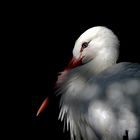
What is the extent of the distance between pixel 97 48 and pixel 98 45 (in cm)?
2

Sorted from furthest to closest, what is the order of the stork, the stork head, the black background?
the black background < the stork head < the stork

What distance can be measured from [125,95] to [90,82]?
0.27m

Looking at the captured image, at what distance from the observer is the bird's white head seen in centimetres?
294

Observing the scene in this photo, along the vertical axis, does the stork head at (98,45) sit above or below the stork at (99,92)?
above

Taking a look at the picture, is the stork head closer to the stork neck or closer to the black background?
the stork neck

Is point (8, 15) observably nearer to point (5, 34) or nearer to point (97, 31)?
point (5, 34)

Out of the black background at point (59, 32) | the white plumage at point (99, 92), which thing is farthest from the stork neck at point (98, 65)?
the black background at point (59, 32)

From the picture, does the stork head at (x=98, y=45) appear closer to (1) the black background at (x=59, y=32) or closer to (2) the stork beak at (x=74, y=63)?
(2) the stork beak at (x=74, y=63)

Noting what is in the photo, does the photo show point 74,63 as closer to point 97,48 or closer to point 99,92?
point 97,48

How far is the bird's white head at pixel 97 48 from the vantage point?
2939mm

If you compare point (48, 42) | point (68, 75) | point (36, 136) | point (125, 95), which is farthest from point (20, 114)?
point (125, 95)

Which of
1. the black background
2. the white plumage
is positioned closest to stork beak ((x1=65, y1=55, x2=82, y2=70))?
the white plumage

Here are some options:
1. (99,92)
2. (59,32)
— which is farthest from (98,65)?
(59,32)

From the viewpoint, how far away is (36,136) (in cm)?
379
